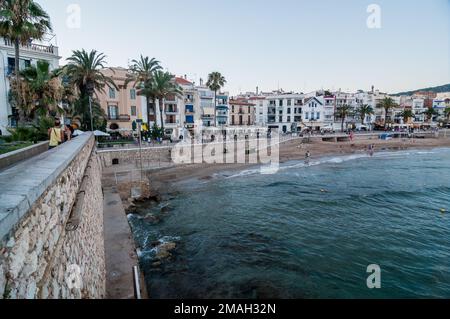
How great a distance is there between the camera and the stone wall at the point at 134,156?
1249 inches

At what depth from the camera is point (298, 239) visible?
14766mm

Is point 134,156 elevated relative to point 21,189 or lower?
lower

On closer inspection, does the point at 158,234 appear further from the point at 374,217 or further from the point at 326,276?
the point at 374,217

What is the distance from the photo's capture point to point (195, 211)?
19.2 m

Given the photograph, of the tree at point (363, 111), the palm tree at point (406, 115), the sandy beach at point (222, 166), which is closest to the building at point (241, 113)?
the sandy beach at point (222, 166)

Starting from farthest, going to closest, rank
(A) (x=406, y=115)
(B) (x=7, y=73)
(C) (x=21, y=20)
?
(A) (x=406, y=115) < (B) (x=7, y=73) < (C) (x=21, y=20)

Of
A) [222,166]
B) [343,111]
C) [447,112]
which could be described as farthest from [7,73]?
[447,112]

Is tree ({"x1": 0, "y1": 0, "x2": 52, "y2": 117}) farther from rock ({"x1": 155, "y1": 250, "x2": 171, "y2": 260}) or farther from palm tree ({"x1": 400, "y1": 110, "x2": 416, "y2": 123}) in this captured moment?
palm tree ({"x1": 400, "y1": 110, "x2": 416, "y2": 123})

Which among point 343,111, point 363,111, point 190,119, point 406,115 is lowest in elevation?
point 190,119

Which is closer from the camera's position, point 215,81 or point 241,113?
point 215,81

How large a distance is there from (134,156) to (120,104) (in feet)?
63.3

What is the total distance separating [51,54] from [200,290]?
3434cm

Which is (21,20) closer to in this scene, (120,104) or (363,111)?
(120,104)

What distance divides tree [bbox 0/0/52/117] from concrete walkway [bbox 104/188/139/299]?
1403cm
